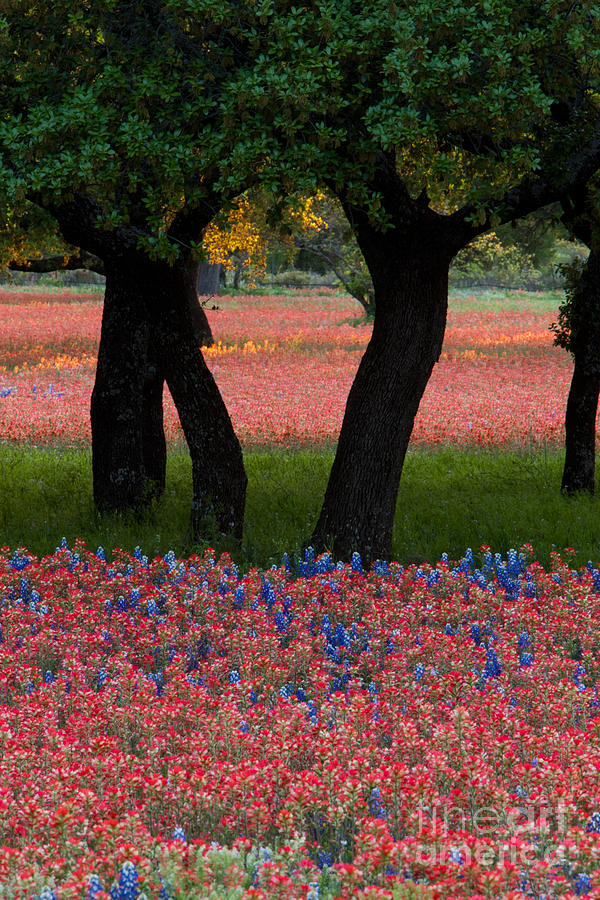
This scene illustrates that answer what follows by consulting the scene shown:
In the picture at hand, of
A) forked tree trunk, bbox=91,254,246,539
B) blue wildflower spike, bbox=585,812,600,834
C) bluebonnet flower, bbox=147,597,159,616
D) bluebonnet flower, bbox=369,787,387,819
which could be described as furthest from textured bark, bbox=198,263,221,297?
blue wildflower spike, bbox=585,812,600,834

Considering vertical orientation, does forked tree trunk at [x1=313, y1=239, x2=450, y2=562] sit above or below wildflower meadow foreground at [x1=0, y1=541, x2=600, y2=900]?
above

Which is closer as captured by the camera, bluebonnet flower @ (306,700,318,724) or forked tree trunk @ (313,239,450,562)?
bluebonnet flower @ (306,700,318,724)

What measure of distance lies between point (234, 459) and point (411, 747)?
6.76 meters

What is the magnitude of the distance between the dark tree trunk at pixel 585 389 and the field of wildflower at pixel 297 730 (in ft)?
12.4

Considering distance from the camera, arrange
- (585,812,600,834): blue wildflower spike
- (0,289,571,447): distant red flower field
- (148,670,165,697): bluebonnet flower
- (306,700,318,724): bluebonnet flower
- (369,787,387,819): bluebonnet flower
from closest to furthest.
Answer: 1. (585,812,600,834): blue wildflower spike
2. (369,787,387,819): bluebonnet flower
3. (306,700,318,724): bluebonnet flower
4. (148,670,165,697): bluebonnet flower
5. (0,289,571,447): distant red flower field

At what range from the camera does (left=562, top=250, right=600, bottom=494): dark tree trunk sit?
1391 cm

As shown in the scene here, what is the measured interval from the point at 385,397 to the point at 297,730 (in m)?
5.56

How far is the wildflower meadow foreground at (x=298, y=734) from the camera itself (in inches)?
161

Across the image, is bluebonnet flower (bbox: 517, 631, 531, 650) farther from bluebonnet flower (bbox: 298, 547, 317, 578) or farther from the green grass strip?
the green grass strip

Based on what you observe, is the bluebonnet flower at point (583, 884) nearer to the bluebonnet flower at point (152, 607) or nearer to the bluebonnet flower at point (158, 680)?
the bluebonnet flower at point (158, 680)

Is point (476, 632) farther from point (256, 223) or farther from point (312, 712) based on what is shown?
point (256, 223)

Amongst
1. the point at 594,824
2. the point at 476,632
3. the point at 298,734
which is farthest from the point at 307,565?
the point at 594,824

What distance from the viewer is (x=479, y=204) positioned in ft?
30.5

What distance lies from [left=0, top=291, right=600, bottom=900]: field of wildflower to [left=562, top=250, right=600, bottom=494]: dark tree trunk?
12.4 feet
